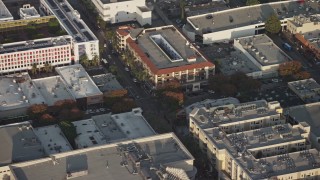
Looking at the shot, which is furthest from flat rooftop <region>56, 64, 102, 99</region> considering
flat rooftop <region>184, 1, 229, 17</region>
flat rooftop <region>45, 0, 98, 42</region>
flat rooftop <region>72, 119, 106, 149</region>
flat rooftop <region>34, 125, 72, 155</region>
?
flat rooftop <region>184, 1, 229, 17</region>

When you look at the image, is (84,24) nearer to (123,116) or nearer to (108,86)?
(108,86)

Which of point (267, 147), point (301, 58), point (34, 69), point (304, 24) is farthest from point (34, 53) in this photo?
point (304, 24)

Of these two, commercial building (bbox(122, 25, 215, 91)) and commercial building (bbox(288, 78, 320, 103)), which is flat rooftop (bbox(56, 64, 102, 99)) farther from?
commercial building (bbox(288, 78, 320, 103))

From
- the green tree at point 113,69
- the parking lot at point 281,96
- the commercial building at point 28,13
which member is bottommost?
the parking lot at point 281,96

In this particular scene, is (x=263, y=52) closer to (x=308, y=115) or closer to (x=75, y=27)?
(x=308, y=115)

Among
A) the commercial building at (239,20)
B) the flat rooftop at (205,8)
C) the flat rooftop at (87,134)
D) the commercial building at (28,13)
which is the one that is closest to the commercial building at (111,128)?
the flat rooftop at (87,134)

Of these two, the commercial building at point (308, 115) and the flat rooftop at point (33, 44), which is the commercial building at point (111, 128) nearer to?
the commercial building at point (308, 115)

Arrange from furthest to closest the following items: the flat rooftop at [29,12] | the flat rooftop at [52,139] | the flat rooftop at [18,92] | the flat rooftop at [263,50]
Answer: the flat rooftop at [29,12] < the flat rooftop at [263,50] < the flat rooftop at [18,92] < the flat rooftop at [52,139]

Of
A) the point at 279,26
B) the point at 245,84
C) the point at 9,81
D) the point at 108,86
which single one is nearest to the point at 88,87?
the point at 108,86
